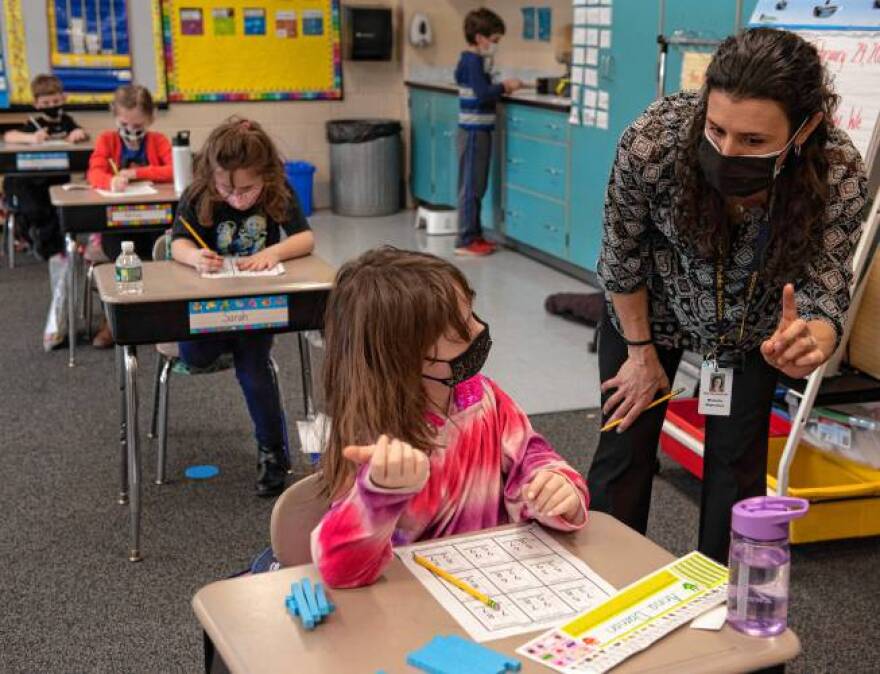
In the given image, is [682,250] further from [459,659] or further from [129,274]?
[129,274]

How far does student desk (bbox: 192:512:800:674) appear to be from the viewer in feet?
3.93

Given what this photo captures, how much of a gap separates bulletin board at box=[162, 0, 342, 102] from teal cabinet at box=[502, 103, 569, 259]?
76.9 inches

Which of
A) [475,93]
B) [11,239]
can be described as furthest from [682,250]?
[11,239]

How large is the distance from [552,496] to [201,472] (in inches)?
83.7

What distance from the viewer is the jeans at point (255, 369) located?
314 cm

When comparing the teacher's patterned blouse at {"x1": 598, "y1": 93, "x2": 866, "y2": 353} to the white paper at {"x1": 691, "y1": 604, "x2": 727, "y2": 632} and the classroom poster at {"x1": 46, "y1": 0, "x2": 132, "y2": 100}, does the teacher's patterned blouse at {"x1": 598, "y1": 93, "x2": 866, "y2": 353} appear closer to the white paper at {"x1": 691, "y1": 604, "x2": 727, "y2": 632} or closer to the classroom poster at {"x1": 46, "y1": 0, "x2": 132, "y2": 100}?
the white paper at {"x1": 691, "y1": 604, "x2": 727, "y2": 632}

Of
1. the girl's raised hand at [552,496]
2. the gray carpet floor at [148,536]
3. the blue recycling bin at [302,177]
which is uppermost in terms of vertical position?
the girl's raised hand at [552,496]

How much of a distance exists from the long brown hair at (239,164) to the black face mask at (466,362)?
1.65 m

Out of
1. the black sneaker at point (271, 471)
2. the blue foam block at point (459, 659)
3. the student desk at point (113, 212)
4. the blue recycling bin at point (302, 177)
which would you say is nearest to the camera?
the blue foam block at point (459, 659)

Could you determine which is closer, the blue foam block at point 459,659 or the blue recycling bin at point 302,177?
the blue foam block at point 459,659

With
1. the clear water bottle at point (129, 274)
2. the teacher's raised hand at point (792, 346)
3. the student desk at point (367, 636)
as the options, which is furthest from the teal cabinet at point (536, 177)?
the student desk at point (367, 636)

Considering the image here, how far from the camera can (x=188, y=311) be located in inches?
109

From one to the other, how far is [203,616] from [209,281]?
66.8 inches

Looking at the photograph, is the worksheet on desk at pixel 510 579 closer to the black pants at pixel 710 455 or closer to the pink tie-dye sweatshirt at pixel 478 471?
the pink tie-dye sweatshirt at pixel 478 471
